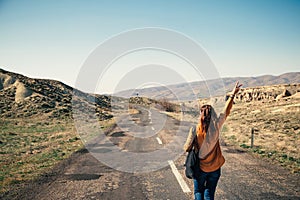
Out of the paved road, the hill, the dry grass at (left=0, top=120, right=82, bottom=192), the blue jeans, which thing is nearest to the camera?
the blue jeans

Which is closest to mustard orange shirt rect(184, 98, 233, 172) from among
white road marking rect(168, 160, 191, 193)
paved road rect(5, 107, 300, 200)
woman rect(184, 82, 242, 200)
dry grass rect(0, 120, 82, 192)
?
woman rect(184, 82, 242, 200)

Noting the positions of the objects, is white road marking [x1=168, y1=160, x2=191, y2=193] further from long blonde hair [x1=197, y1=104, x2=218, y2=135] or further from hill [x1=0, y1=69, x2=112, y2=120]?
hill [x1=0, y1=69, x2=112, y2=120]

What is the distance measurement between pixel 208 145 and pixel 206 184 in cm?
74

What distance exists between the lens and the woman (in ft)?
13.4

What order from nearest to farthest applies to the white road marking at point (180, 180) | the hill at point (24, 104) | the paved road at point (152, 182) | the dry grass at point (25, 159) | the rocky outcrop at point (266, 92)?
the paved road at point (152, 182)
the white road marking at point (180, 180)
the dry grass at point (25, 159)
the hill at point (24, 104)
the rocky outcrop at point (266, 92)

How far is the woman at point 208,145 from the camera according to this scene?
4070 mm

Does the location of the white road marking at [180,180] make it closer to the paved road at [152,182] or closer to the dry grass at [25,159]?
the paved road at [152,182]

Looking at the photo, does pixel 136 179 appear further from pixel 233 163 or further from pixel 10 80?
pixel 10 80

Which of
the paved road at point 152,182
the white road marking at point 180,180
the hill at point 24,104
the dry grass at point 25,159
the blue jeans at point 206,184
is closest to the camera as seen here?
the blue jeans at point 206,184

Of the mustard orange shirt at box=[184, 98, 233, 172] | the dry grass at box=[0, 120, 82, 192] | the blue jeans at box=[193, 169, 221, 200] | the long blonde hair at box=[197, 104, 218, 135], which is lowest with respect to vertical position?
the dry grass at box=[0, 120, 82, 192]

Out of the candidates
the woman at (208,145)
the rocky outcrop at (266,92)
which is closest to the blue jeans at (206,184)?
the woman at (208,145)

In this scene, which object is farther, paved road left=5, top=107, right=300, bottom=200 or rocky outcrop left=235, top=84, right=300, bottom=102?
rocky outcrop left=235, top=84, right=300, bottom=102

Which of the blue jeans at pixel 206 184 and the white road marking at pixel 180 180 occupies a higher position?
the blue jeans at pixel 206 184

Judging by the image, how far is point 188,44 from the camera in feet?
30.7
